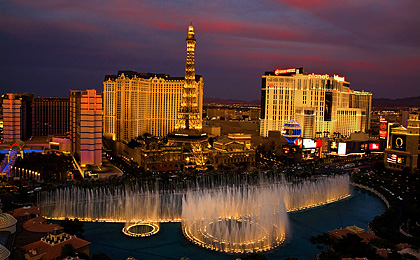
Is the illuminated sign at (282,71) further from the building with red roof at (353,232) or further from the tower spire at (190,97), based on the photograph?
the building with red roof at (353,232)

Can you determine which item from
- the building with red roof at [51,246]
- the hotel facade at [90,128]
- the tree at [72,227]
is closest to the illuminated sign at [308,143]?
the hotel facade at [90,128]

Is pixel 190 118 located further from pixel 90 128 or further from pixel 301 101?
pixel 301 101

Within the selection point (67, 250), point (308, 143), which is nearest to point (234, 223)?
point (67, 250)

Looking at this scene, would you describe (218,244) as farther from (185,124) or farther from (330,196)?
(185,124)

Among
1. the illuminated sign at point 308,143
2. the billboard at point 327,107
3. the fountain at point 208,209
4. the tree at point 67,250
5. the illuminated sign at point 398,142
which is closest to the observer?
the tree at point 67,250

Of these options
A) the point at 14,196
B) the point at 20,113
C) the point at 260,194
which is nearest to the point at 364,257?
the point at 260,194
